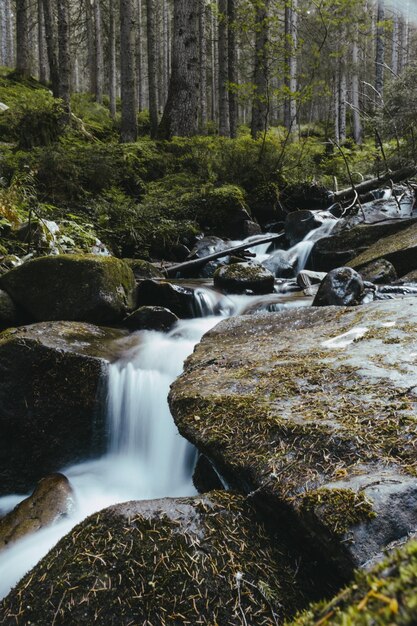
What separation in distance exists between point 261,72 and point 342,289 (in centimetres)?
1007

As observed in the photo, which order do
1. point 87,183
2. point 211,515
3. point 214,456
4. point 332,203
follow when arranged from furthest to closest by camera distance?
point 332,203 < point 87,183 < point 214,456 < point 211,515

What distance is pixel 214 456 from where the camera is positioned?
225 centimetres

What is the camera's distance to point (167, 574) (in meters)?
1.74

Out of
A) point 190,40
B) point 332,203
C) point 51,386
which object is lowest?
point 51,386

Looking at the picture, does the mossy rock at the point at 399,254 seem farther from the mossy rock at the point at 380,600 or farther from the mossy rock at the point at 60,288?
the mossy rock at the point at 380,600

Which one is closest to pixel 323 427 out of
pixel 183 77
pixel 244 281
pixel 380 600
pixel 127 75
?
pixel 380 600

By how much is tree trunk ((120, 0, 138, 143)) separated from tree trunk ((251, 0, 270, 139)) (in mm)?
3949

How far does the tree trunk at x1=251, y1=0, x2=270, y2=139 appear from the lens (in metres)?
12.3

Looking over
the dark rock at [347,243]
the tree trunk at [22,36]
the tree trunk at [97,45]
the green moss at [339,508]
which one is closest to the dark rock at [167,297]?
the dark rock at [347,243]

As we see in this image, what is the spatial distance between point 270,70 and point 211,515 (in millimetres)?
13549

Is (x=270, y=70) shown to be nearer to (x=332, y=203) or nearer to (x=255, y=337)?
(x=332, y=203)

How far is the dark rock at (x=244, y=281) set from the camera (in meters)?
7.44

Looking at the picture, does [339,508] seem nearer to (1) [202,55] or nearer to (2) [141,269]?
(2) [141,269]

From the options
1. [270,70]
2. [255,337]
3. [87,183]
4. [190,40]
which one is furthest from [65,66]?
[255,337]
